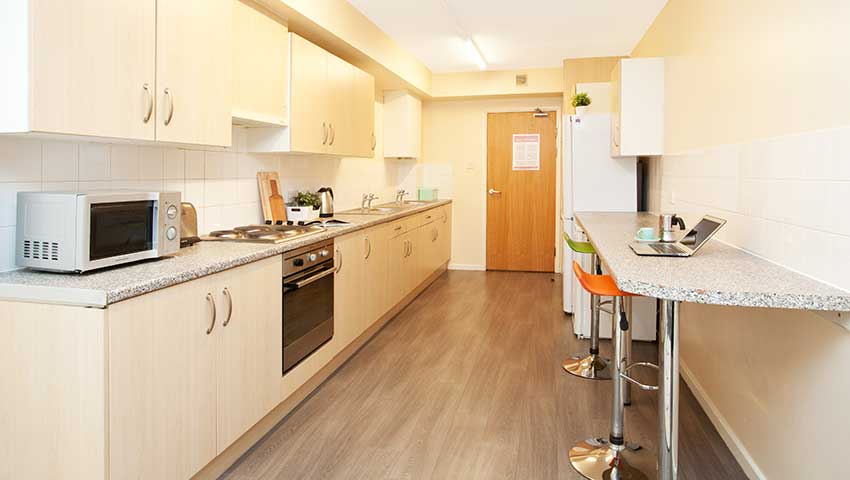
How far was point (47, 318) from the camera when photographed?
175cm

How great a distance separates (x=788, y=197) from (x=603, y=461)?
130 cm

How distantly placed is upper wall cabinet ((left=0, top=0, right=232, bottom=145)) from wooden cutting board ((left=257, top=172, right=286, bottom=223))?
3.36ft

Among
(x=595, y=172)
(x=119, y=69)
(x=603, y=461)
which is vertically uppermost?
(x=119, y=69)

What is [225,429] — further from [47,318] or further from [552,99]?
[552,99]

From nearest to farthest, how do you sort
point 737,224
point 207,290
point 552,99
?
point 207,290 → point 737,224 → point 552,99

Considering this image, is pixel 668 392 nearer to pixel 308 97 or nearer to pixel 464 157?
pixel 308 97

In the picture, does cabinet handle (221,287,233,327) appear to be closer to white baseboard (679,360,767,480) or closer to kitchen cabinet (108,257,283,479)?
kitchen cabinet (108,257,283,479)

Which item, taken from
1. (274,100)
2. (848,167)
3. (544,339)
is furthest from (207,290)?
(544,339)

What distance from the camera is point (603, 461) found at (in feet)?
8.08

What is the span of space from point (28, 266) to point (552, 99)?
6297 millimetres

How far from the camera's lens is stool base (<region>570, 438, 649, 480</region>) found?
2371 millimetres

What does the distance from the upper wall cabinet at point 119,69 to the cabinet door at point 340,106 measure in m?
1.38

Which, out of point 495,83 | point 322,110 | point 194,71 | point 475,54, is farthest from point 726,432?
point 495,83

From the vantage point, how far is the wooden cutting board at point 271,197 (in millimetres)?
3666
